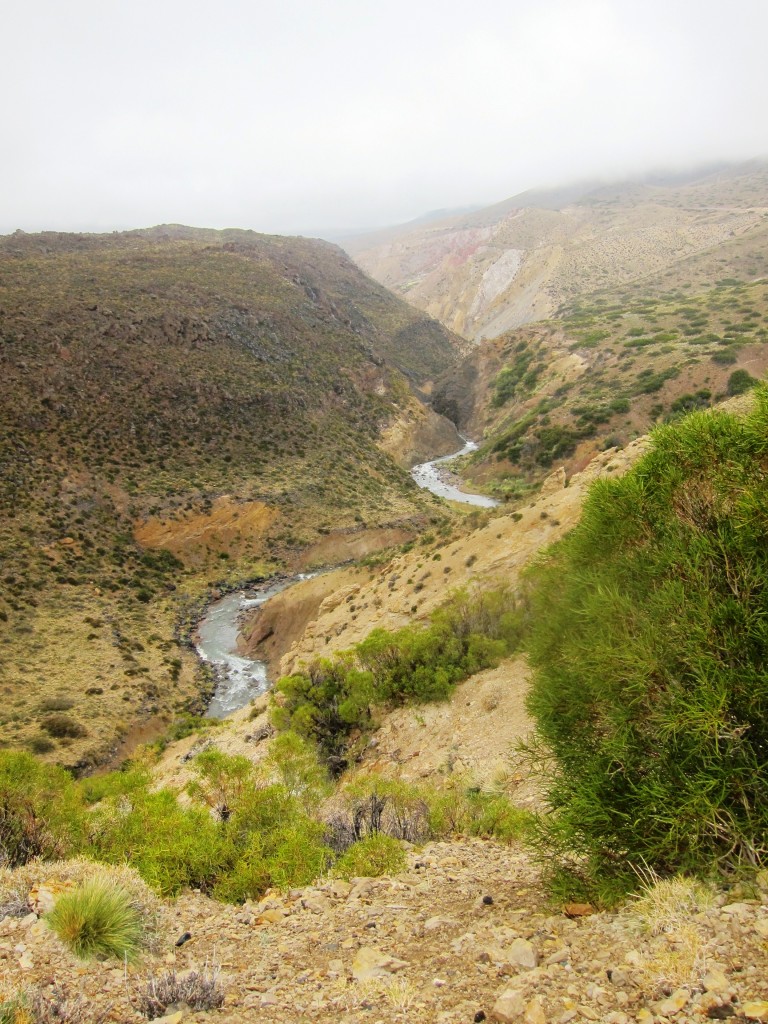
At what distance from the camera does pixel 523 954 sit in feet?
15.0

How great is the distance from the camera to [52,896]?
577 cm

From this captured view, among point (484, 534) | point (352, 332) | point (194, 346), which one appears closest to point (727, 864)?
point (484, 534)

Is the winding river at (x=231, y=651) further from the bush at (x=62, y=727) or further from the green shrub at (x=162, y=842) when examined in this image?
the green shrub at (x=162, y=842)

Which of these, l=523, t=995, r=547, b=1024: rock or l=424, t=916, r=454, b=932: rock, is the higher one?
Result: l=523, t=995, r=547, b=1024: rock

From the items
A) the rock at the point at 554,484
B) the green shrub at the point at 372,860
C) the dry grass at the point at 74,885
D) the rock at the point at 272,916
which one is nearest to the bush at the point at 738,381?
the rock at the point at 554,484

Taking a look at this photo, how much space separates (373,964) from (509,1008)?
147cm

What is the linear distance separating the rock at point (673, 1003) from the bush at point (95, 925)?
12.9 feet

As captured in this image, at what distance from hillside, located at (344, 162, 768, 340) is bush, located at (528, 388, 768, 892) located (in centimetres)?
11403

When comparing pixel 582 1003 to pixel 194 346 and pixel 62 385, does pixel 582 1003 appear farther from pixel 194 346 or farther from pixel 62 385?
pixel 194 346

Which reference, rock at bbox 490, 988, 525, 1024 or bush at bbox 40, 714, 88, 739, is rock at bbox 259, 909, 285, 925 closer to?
rock at bbox 490, 988, 525, 1024

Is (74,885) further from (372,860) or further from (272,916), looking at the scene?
(372,860)

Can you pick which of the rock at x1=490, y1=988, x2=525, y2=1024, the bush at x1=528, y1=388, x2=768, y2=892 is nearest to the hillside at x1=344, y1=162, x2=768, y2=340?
the bush at x1=528, y1=388, x2=768, y2=892

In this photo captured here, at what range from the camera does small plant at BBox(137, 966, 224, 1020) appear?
171 inches

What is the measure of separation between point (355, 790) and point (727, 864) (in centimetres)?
638
